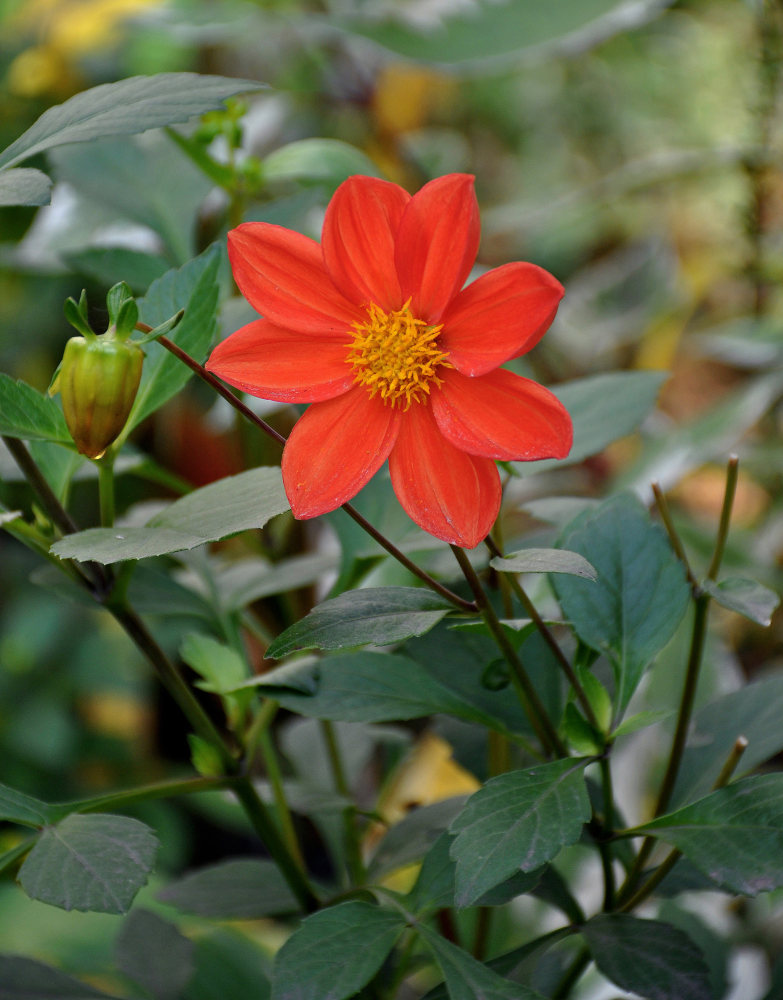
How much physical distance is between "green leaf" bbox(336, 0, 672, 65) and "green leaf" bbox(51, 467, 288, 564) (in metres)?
0.73

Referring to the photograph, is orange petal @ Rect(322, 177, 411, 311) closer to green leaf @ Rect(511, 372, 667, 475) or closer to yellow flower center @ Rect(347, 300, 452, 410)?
yellow flower center @ Rect(347, 300, 452, 410)

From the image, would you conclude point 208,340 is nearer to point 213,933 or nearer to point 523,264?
point 523,264

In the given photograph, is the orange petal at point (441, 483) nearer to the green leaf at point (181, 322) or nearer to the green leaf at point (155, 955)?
the green leaf at point (181, 322)

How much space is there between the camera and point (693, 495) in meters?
1.14

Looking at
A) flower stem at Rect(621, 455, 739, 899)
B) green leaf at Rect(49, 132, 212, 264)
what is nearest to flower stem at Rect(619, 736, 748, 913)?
flower stem at Rect(621, 455, 739, 899)

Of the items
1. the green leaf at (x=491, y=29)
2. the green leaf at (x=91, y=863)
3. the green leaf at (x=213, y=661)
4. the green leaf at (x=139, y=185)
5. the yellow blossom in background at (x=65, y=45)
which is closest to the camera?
the green leaf at (x=91, y=863)

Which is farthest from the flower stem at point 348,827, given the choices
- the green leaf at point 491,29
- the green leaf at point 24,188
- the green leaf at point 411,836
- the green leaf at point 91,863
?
the green leaf at point 491,29

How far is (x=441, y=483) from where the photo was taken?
10.4 inches

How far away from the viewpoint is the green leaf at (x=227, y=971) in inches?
17.1

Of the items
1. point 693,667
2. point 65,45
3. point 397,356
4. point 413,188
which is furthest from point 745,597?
point 65,45

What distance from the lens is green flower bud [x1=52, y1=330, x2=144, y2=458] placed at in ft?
0.82

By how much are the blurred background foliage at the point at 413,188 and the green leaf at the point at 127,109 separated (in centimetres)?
11

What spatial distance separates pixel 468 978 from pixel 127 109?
0.86 ft

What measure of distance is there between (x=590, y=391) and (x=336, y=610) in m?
0.19
